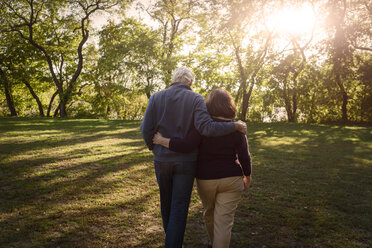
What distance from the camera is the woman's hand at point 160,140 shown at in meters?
2.79

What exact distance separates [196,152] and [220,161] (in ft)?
0.94

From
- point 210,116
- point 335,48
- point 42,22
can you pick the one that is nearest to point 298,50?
point 335,48

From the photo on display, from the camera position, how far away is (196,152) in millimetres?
2832

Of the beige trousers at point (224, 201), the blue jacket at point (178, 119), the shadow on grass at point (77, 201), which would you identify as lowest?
the shadow on grass at point (77, 201)

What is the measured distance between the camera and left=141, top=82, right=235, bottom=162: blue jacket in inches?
106

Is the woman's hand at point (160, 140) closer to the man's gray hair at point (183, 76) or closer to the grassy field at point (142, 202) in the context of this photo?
the man's gray hair at point (183, 76)

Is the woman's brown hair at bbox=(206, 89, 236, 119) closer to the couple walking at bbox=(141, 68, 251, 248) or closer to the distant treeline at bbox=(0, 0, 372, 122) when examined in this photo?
the couple walking at bbox=(141, 68, 251, 248)

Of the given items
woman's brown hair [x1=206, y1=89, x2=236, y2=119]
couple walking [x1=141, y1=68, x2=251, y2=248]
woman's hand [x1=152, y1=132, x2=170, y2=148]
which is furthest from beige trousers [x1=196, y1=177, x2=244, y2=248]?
woman's brown hair [x1=206, y1=89, x2=236, y2=119]

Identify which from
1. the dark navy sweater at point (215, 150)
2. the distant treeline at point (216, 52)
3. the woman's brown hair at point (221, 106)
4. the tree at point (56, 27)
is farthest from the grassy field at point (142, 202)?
the tree at point (56, 27)

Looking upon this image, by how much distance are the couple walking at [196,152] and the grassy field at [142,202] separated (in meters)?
1.29

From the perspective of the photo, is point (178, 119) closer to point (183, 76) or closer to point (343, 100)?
point (183, 76)

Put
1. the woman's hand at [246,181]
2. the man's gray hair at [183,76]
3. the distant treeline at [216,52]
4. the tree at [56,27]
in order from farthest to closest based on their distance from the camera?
1. the tree at [56,27]
2. the distant treeline at [216,52]
3. the woman's hand at [246,181]
4. the man's gray hair at [183,76]

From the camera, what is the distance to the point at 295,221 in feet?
14.9

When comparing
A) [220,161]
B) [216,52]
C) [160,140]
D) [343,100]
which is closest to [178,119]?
[160,140]
